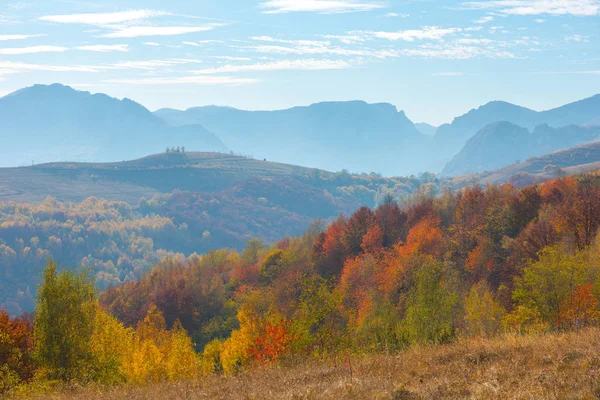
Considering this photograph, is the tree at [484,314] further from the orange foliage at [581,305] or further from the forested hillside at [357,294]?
the orange foliage at [581,305]

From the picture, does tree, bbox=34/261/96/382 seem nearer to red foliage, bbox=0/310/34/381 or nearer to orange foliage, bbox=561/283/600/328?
red foliage, bbox=0/310/34/381

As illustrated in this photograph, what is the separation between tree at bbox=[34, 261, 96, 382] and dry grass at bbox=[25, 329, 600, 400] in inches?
370

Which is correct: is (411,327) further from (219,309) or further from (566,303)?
(219,309)

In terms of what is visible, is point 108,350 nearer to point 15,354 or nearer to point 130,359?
point 15,354

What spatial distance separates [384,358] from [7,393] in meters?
14.7

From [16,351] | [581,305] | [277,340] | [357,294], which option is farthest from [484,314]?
[357,294]

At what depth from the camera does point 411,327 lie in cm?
3036

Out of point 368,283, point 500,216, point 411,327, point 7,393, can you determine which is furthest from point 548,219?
point 7,393

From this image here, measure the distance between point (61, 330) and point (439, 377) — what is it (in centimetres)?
2144

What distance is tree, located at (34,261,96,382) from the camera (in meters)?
27.8

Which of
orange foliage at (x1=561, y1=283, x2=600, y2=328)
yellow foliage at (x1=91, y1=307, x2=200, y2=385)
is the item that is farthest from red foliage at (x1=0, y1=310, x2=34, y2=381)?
orange foliage at (x1=561, y1=283, x2=600, y2=328)

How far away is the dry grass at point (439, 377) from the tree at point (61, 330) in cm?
941

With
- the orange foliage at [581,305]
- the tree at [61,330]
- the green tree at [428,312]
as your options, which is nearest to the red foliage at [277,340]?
the green tree at [428,312]

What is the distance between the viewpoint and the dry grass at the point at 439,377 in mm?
13203
